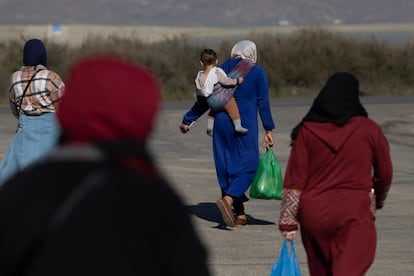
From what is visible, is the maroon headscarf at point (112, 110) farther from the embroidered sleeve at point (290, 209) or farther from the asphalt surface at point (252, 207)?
the embroidered sleeve at point (290, 209)

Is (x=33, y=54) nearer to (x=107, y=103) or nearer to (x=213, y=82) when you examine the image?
(x=213, y=82)

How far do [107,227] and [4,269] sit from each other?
1.09 ft

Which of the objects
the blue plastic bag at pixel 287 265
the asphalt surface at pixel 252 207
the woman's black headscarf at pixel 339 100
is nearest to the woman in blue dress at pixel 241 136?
the asphalt surface at pixel 252 207

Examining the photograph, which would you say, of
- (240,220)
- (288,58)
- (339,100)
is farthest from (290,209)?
(288,58)

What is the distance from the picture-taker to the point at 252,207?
13984 millimetres

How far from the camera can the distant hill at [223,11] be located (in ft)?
527

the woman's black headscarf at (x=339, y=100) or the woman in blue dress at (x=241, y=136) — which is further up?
the woman's black headscarf at (x=339, y=100)

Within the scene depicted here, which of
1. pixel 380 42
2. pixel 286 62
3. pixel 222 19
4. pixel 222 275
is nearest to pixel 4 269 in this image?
pixel 222 275

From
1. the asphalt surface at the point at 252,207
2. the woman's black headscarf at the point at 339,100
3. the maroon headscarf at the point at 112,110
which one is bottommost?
the asphalt surface at the point at 252,207

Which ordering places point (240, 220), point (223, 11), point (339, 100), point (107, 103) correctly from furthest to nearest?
point (223, 11) → point (240, 220) → point (339, 100) → point (107, 103)

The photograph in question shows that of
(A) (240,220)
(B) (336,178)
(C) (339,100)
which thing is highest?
(C) (339,100)

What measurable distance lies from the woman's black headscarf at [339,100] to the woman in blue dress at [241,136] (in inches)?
182

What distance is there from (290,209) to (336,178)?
317mm

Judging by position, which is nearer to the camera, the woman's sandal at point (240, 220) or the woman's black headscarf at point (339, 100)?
the woman's black headscarf at point (339, 100)
